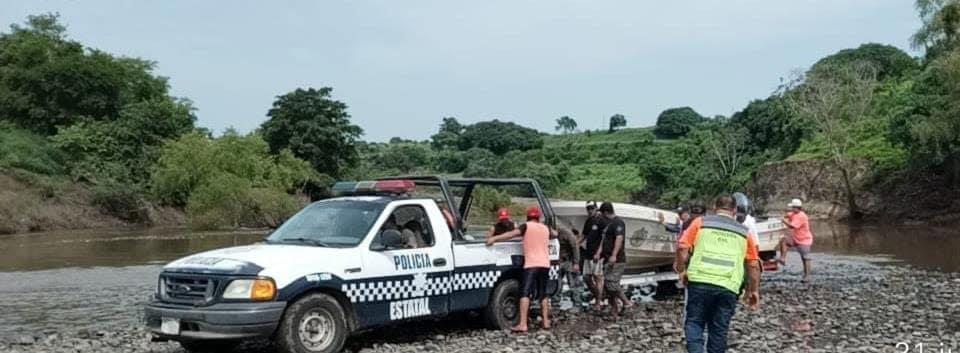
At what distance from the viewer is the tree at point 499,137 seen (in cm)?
12988

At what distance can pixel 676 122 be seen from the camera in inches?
4882

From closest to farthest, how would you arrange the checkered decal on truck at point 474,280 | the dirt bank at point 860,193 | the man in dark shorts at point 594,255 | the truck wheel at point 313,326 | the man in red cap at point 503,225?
the truck wheel at point 313,326 → the checkered decal on truck at point 474,280 → the man in red cap at point 503,225 → the man in dark shorts at point 594,255 → the dirt bank at point 860,193

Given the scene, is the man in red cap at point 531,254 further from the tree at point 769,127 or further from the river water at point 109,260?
the tree at point 769,127

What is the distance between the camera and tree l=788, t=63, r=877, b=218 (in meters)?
59.4

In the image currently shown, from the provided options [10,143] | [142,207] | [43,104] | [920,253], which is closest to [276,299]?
[920,253]

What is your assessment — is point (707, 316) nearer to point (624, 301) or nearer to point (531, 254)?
point (531, 254)

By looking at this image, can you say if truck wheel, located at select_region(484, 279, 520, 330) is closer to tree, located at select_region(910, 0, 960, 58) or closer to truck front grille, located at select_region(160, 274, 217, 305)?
truck front grille, located at select_region(160, 274, 217, 305)

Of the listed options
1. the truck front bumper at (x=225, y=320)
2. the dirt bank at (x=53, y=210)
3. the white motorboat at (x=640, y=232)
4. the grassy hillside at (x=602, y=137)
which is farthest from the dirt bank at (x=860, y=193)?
the grassy hillside at (x=602, y=137)

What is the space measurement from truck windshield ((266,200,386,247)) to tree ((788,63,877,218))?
53.3m

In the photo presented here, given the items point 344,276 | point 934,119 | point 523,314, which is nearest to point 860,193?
point 934,119

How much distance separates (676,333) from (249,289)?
5777 mm

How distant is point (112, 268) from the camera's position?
26.7 meters

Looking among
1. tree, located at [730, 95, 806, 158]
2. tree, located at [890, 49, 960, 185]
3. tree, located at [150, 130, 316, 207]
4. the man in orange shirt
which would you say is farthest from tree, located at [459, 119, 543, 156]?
the man in orange shirt

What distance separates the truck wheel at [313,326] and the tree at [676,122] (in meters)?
114
